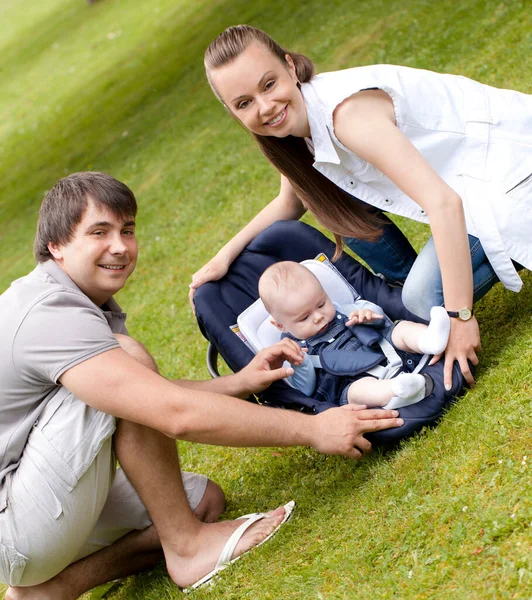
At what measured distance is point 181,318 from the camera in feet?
21.0

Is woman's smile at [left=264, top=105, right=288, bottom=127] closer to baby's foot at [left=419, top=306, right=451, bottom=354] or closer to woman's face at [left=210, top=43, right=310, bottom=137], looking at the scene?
woman's face at [left=210, top=43, right=310, bottom=137]

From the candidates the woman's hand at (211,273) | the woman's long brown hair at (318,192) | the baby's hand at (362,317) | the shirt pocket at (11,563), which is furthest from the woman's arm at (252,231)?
the shirt pocket at (11,563)

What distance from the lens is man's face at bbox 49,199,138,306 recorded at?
3.23 m

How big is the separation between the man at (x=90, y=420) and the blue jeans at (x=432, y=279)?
548 mm

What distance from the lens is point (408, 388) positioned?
10.3 ft

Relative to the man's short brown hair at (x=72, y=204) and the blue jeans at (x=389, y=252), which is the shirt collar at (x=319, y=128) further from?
the man's short brown hair at (x=72, y=204)

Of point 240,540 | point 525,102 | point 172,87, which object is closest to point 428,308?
point 525,102

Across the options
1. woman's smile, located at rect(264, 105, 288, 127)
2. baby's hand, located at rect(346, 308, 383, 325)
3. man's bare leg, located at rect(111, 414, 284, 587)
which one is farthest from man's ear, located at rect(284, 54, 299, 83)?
man's bare leg, located at rect(111, 414, 284, 587)

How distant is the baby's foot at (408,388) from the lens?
10.3ft

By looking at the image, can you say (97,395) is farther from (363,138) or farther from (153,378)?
(363,138)

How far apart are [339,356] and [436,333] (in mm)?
524

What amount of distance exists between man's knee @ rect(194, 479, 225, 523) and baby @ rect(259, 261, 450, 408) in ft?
2.05

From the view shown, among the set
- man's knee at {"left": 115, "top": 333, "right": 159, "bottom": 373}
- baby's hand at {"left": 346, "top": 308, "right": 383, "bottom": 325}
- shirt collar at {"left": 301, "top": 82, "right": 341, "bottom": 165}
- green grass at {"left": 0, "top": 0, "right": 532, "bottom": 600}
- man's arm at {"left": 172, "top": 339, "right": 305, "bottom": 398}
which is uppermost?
shirt collar at {"left": 301, "top": 82, "right": 341, "bottom": 165}

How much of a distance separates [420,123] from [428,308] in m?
0.78
